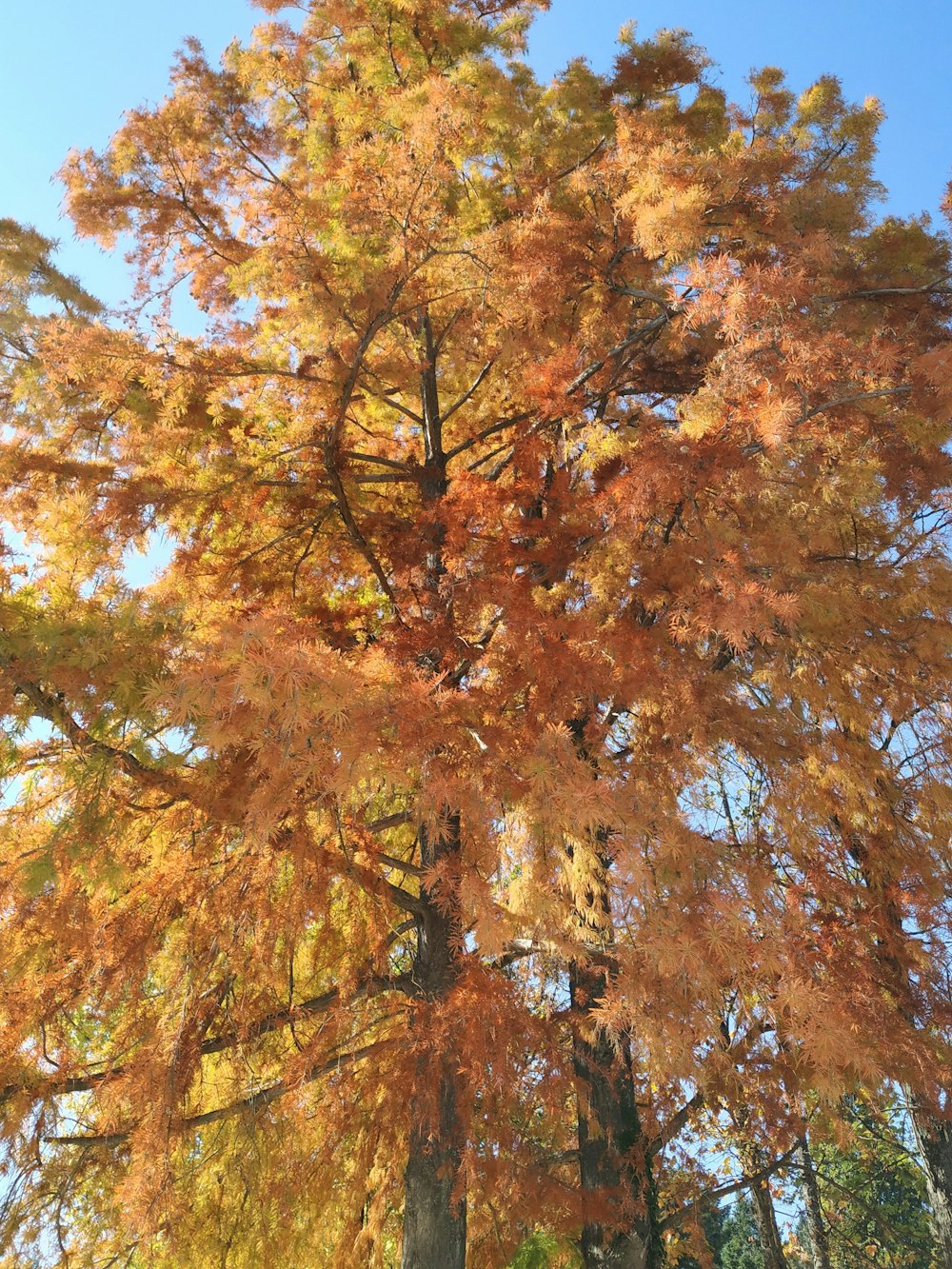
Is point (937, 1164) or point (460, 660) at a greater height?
point (460, 660)

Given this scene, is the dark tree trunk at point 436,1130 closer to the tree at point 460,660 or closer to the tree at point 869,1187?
the tree at point 460,660

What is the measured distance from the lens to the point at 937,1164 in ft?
20.2

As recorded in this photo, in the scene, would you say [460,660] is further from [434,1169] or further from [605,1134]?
[605,1134]

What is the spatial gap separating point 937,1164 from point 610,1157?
263 cm

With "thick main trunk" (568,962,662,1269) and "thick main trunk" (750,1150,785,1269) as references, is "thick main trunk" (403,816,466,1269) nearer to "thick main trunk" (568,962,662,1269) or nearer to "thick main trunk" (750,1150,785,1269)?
"thick main trunk" (568,962,662,1269)

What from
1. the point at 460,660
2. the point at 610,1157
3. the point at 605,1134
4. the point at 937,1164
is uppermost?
the point at 460,660

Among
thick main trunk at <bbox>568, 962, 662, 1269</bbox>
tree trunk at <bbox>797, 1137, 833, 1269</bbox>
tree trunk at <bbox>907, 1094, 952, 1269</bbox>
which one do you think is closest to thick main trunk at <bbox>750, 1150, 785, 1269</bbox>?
tree trunk at <bbox>797, 1137, 833, 1269</bbox>

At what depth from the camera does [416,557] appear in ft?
19.3

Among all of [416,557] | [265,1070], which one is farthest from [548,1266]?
[416,557]

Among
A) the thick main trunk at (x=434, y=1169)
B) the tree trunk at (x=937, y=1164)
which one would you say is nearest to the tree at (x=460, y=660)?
the thick main trunk at (x=434, y=1169)

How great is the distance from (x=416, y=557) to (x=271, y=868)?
7.91ft

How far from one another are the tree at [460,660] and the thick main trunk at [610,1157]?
3 cm

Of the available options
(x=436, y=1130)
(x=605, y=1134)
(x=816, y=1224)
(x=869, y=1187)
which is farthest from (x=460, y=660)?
(x=869, y=1187)

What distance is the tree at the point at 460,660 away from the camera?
11.4ft
